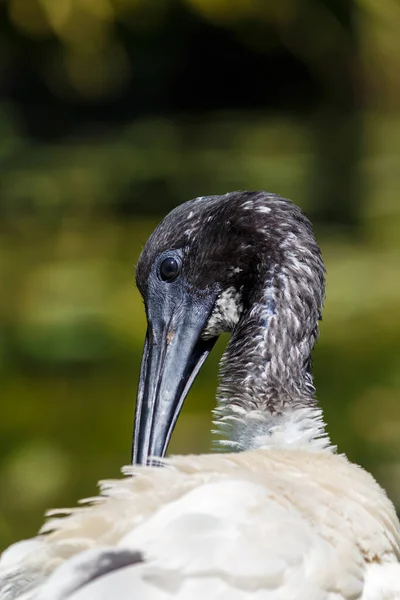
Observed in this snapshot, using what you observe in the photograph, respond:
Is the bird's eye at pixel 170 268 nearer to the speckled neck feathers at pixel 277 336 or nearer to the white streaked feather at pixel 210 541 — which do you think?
the speckled neck feathers at pixel 277 336

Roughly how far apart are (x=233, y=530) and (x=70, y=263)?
7.04m

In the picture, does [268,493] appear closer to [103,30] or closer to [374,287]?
[374,287]

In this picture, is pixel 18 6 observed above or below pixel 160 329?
above

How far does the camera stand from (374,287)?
8.18 m

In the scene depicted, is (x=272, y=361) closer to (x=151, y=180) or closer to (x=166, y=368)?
(x=166, y=368)

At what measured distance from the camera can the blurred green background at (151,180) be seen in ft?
20.2

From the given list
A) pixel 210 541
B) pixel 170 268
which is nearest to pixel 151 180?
pixel 170 268

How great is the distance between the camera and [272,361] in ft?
9.48

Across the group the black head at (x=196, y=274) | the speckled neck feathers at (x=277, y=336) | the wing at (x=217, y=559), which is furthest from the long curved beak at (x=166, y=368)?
the wing at (x=217, y=559)

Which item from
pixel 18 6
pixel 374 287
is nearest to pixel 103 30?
pixel 18 6

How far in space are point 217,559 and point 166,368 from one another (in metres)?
1.20

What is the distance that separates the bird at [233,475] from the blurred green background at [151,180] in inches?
87.7

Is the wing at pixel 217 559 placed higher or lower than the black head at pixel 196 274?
lower

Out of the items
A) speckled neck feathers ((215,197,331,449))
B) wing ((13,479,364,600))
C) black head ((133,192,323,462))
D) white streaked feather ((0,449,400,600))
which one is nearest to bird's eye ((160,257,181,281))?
black head ((133,192,323,462))
